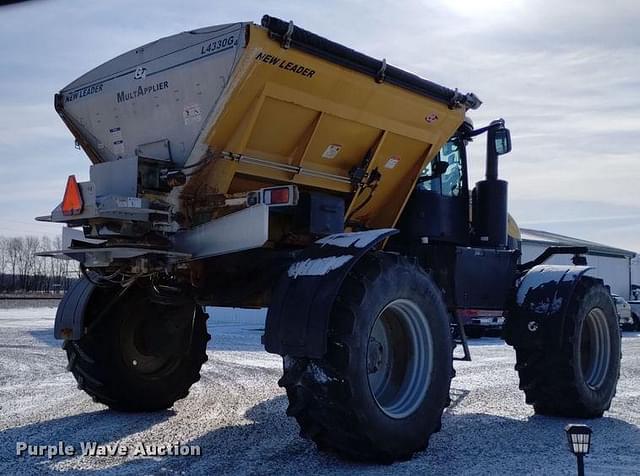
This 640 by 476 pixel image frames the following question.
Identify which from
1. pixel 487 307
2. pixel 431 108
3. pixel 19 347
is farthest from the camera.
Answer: pixel 19 347

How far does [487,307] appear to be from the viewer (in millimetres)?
8078

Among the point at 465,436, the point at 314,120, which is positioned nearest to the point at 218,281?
the point at 314,120

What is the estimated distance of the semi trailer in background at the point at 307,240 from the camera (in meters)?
5.21

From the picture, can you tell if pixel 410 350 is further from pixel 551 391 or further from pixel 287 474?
pixel 551 391

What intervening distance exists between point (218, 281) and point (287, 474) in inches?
87.3

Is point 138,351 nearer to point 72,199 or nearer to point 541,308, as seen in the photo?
point 72,199

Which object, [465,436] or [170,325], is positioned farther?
[170,325]

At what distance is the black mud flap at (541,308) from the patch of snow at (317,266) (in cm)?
303

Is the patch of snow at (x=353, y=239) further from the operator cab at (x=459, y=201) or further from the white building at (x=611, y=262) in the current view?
the white building at (x=611, y=262)

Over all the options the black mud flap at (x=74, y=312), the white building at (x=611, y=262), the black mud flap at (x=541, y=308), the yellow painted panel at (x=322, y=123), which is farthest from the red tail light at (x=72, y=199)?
the white building at (x=611, y=262)

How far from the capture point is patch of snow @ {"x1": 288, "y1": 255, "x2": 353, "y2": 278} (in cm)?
521

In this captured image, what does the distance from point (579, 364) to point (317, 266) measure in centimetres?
348

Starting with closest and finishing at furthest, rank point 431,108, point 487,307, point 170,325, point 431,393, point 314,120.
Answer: point 431,393, point 314,120, point 431,108, point 170,325, point 487,307

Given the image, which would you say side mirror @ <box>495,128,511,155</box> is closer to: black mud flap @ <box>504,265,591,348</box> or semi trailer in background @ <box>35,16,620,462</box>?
semi trailer in background @ <box>35,16,620,462</box>
